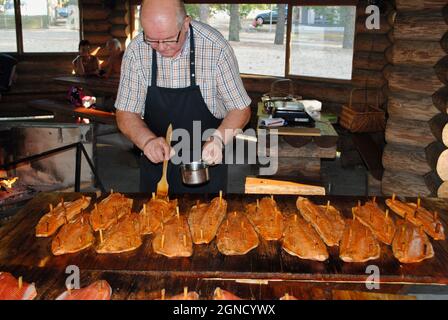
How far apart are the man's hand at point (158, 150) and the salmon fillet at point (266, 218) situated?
0.78 m

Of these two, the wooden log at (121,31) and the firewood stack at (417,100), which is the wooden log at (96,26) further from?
the firewood stack at (417,100)

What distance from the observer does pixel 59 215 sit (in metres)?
3.69

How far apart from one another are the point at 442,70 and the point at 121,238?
218 inches

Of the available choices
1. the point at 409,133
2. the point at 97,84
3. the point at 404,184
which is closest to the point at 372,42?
the point at 409,133

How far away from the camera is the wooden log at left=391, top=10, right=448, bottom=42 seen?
6938mm

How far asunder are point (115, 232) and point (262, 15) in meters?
10.3

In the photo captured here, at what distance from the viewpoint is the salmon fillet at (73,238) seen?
323 centimetres

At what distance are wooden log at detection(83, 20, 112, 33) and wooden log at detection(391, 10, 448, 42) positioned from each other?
9442mm

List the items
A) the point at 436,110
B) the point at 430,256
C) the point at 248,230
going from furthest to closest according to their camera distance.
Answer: the point at 436,110 → the point at 248,230 → the point at 430,256

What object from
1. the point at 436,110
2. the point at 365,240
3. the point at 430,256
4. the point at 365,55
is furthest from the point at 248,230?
the point at 365,55

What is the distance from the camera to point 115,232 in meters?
3.41

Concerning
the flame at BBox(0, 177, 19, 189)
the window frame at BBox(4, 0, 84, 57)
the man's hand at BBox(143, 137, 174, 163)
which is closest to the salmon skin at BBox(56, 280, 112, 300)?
the man's hand at BBox(143, 137, 174, 163)
